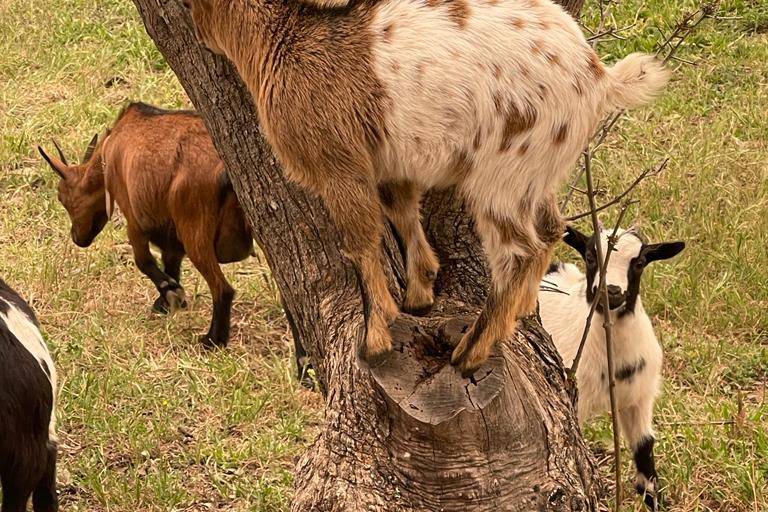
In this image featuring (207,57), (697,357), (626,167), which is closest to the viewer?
(207,57)

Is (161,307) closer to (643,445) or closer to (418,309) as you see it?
(643,445)

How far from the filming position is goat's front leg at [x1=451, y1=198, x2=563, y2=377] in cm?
294

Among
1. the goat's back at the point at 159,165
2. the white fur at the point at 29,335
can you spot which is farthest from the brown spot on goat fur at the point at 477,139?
the goat's back at the point at 159,165

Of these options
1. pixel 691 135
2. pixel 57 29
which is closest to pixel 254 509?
pixel 691 135

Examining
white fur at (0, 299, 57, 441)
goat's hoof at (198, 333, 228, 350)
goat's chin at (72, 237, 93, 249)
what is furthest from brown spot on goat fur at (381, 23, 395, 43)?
goat's chin at (72, 237, 93, 249)

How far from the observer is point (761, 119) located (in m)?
7.99

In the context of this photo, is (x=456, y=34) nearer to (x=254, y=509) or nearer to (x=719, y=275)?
(x=254, y=509)

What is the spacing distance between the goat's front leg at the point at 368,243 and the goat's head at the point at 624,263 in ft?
5.26

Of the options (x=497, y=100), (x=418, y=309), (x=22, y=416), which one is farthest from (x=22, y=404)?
(x=497, y=100)

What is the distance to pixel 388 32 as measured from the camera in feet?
9.49

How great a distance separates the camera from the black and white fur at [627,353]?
4.63 m

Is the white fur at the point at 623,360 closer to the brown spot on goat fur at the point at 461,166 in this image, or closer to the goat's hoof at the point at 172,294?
the brown spot on goat fur at the point at 461,166

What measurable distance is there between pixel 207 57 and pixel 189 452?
2.26 metres

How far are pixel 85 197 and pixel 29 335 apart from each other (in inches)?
103
